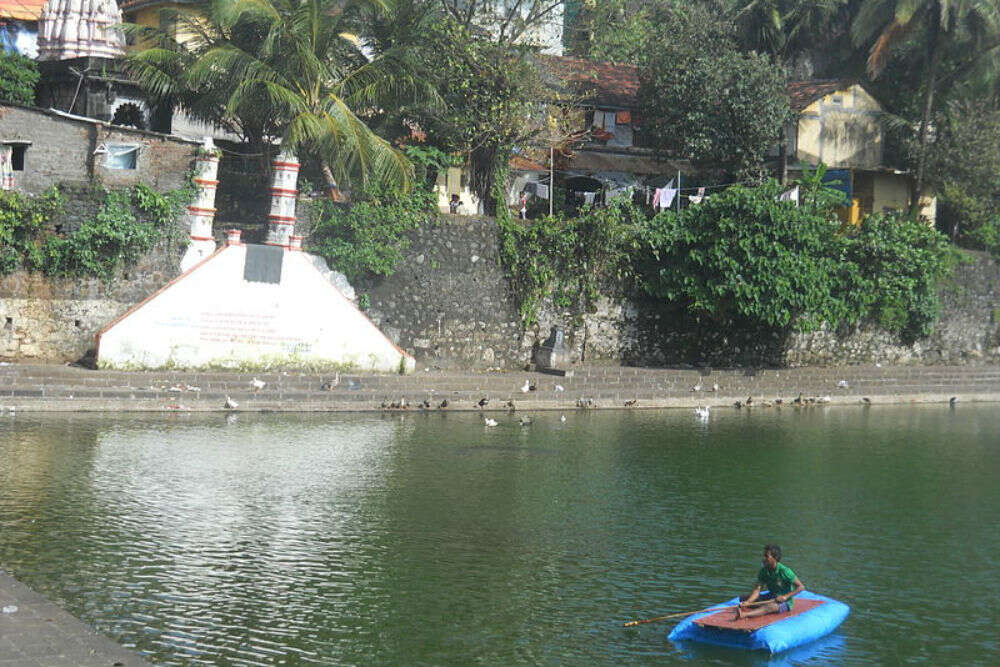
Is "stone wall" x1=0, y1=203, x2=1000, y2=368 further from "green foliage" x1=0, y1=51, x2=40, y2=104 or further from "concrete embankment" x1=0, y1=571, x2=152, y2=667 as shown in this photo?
"concrete embankment" x1=0, y1=571, x2=152, y2=667

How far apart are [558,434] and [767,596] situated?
11.3m

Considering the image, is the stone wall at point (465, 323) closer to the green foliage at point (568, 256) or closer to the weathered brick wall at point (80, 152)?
the green foliage at point (568, 256)

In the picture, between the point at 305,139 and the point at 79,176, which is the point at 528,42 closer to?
the point at 305,139

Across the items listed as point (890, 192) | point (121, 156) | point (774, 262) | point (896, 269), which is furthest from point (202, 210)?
point (890, 192)

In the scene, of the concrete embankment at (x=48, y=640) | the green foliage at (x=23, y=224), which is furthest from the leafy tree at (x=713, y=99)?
the concrete embankment at (x=48, y=640)

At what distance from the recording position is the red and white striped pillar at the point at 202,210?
985 inches

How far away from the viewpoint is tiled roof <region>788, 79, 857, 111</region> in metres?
36.3

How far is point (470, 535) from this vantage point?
14562 millimetres

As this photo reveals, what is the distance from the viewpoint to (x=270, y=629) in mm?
10711

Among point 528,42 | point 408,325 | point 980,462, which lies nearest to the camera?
point 980,462

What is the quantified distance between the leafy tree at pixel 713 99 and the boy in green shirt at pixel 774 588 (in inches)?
931

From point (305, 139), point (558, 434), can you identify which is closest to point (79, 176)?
point (305, 139)

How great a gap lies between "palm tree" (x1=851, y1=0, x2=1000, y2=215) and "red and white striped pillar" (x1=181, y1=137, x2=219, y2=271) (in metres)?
19.7

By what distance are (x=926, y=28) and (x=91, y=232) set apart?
79.5 ft
